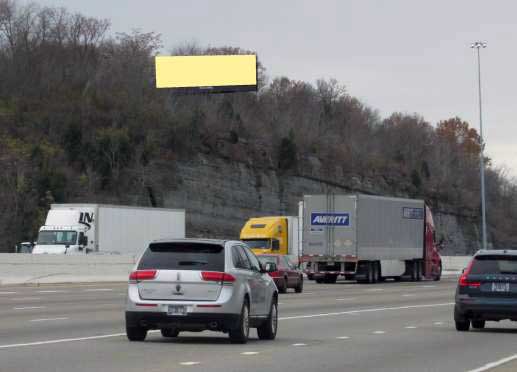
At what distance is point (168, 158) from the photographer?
3669 inches

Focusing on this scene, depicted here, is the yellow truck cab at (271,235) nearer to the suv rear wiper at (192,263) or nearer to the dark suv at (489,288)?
the dark suv at (489,288)

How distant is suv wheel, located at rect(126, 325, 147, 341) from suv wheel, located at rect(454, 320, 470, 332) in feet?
23.8

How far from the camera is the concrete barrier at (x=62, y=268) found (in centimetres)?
5047

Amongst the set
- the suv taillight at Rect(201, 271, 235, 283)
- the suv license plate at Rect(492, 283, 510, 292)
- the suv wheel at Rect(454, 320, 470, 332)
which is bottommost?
the suv wheel at Rect(454, 320, 470, 332)

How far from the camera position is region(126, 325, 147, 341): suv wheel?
18578mm

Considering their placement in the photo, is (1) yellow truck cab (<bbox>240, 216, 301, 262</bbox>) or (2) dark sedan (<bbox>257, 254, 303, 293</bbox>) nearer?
(2) dark sedan (<bbox>257, 254, 303, 293</bbox>)

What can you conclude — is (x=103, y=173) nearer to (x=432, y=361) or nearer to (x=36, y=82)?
(x=36, y=82)

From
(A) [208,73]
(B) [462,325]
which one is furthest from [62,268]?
(B) [462,325]

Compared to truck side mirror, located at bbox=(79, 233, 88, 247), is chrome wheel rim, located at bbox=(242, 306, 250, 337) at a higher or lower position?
lower

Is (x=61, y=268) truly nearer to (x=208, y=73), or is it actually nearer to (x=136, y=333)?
(x=208, y=73)

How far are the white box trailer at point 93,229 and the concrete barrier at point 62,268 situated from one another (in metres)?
1.56

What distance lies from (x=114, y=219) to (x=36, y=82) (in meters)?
46.7

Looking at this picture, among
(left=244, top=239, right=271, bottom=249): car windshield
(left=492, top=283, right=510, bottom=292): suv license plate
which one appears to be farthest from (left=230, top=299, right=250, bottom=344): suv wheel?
(left=244, top=239, right=271, bottom=249): car windshield

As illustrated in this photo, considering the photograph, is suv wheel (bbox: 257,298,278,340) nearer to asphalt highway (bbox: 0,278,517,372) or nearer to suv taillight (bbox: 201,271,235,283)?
asphalt highway (bbox: 0,278,517,372)
